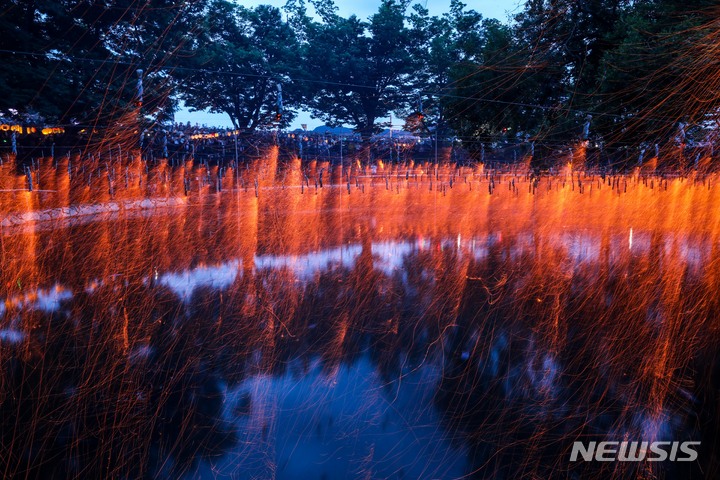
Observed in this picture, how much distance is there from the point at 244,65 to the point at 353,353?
30802 millimetres

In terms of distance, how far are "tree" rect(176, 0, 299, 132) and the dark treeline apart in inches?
3.4

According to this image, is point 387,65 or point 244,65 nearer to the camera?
point 244,65

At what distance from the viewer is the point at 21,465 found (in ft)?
10.8

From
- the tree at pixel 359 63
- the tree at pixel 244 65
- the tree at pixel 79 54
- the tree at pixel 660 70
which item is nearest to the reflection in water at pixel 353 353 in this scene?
the tree at pixel 660 70

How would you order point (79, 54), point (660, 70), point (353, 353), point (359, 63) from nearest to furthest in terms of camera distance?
point (353, 353)
point (660, 70)
point (79, 54)
point (359, 63)

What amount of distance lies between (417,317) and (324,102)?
3421 cm

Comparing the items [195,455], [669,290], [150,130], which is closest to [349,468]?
[195,455]

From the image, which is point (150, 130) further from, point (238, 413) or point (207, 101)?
point (238, 413)

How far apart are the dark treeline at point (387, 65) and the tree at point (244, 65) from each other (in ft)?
0.29

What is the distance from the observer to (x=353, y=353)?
5.02m

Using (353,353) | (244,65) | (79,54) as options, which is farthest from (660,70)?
(244,65)

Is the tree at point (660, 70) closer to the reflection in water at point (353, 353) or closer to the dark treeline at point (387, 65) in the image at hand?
the dark treeline at point (387, 65)

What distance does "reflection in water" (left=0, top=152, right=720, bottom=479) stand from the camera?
343 cm

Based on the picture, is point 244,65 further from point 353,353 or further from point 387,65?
point 353,353
